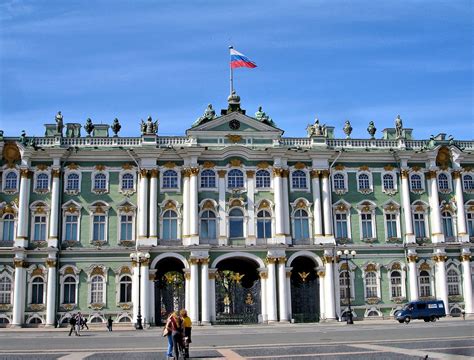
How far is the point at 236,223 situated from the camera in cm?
5659

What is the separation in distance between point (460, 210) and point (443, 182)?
3.09 meters

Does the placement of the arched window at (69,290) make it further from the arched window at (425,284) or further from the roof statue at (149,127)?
the arched window at (425,284)

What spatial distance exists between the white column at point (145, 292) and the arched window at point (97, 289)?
12.7 feet

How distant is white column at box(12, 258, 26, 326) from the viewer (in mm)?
52750

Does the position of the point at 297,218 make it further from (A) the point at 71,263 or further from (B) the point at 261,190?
(A) the point at 71,263

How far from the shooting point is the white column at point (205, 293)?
53.1 meters

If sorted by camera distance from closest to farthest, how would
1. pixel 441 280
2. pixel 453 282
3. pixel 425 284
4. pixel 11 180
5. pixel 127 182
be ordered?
pixel 11 180 → pixel 127 182 → pixel 441 280 → pixel 425 284 → pixel 453 282

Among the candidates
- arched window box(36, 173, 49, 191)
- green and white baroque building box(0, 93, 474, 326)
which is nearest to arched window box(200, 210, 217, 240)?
green and white baroque building box(0, 93, 474, 326)

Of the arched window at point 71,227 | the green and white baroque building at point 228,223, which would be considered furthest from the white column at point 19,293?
the arched window at point 71,227

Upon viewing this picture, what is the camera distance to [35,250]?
54.5 m

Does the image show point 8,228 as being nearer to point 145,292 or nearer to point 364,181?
point 145,292

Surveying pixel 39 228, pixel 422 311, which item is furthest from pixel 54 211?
pixel 422 311

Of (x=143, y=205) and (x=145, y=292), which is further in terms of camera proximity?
(x=143, y=205)

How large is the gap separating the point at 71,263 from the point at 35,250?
3.26 meters
